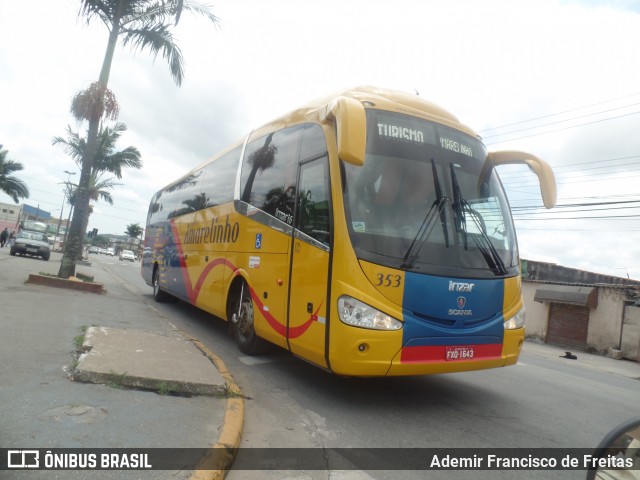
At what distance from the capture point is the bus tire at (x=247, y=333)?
6.04 meters

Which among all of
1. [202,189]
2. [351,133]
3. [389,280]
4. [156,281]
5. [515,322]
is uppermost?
[202,189]

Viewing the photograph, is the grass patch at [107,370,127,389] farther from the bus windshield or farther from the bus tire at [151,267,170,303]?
the bus tire at [151,267,170,303]

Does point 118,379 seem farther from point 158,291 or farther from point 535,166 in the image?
point 158,291

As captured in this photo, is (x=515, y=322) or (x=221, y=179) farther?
(x=221, y=179)

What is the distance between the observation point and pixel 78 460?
262 cm

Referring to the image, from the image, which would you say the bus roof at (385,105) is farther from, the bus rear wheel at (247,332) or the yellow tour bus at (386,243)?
the bus rear wheel at (247,332)

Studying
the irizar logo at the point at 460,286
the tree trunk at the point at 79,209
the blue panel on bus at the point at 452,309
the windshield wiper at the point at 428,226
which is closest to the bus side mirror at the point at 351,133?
the windshield wiper at the point at 428,226

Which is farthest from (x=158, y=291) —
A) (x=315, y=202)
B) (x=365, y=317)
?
(x=365, y=317)

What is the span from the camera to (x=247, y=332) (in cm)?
618

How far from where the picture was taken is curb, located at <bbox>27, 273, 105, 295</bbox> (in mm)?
10398

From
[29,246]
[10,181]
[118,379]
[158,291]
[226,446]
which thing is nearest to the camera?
[226,446]

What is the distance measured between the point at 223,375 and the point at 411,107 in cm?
360

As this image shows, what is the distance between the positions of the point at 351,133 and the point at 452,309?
1.94 m

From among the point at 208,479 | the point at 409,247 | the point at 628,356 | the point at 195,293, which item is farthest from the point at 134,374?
the point at 628,356
